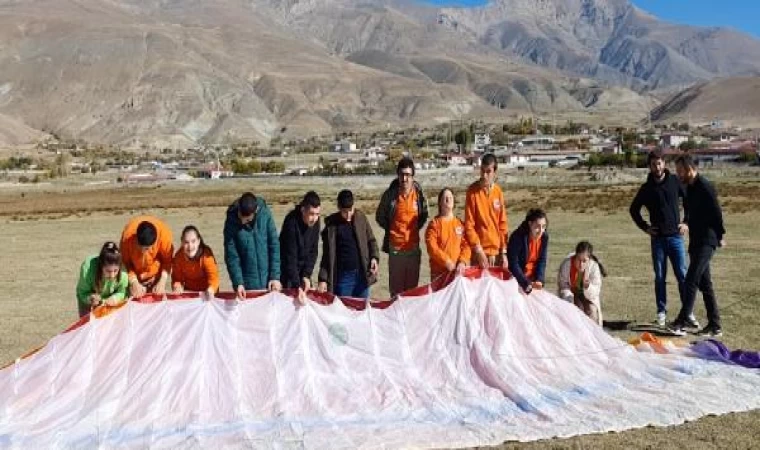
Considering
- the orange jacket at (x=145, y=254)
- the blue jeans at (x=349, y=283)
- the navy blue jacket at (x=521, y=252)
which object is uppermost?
the orange jacket at (x=145, y=254)

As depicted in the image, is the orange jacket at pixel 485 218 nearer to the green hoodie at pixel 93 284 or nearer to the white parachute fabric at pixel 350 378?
the white parachute fabric at pixel 350 378

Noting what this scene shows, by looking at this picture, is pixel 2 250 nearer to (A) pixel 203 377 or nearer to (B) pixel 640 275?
(B) pixel 640 275

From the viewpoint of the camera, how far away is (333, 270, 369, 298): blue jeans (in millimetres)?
9617

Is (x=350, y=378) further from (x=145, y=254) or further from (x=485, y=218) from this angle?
(x=485, y=218)

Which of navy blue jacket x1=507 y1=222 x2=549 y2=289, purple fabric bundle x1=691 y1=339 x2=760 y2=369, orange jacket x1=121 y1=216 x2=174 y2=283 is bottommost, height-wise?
purple fabric bundle x1=691 y1=339 x2=760 y2=369

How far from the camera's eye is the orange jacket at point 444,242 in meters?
9.42

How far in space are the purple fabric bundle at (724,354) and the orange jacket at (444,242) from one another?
8.85 feet

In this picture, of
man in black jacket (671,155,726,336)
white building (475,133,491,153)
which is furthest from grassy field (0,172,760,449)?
white building (475,133,491,153)

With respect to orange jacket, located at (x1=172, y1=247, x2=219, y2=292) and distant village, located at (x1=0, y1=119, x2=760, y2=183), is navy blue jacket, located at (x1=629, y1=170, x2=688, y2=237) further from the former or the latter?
distant village, located at (x1=0, y1=119, x2=760, y2=183)

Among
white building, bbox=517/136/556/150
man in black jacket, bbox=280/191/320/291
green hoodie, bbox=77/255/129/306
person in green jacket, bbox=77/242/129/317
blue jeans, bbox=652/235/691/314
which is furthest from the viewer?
white building, bbox=517/136/556/150

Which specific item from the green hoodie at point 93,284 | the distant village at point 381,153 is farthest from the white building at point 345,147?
the green hoodie at point 93,284

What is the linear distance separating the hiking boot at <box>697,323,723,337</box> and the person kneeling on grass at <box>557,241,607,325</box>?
140 centimetres

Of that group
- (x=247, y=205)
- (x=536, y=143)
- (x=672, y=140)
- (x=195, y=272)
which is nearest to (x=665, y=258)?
(x=247, y=205)

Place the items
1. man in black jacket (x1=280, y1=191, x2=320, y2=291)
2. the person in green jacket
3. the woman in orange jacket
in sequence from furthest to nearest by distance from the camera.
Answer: the woman in orange jacket → man in black jacket (x1=280, y1=191, x2=320, y2=291) → the person in green jacket
